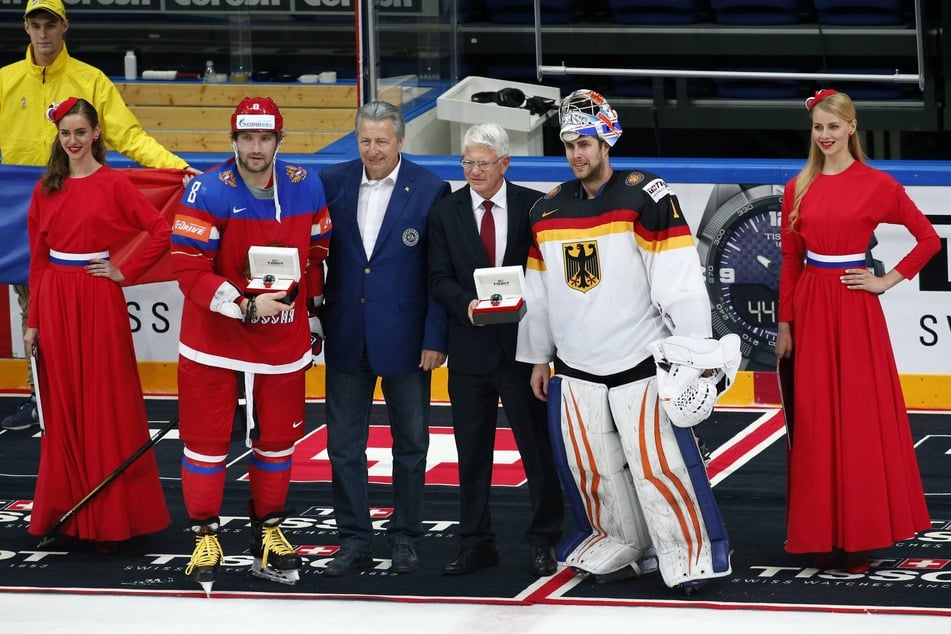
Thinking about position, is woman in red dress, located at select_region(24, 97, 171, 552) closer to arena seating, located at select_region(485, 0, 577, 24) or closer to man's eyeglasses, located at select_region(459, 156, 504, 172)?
man's eyeglasses, located at select_region(459, 156, 504, 172)

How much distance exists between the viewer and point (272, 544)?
20.6 feet

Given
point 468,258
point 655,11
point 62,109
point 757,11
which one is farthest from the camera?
point 655,11

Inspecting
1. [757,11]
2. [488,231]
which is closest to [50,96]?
[488,231]

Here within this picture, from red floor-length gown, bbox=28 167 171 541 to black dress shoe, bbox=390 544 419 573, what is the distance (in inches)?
40.3

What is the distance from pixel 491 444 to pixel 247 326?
1.00 meters

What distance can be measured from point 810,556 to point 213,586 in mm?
2192

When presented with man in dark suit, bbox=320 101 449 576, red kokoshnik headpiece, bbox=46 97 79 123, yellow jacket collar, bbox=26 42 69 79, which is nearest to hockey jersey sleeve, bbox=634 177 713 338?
man in dark suit, bbox=320 101 449 576

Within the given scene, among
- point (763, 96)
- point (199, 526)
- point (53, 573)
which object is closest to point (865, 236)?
point (199, 526)

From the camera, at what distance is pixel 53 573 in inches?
254

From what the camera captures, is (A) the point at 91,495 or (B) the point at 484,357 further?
(A) the point at 91,495

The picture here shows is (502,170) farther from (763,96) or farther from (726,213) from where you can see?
(763,96)

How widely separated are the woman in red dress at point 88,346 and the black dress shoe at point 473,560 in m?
1.24

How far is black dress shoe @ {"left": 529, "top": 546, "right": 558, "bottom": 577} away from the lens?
6.29 meters

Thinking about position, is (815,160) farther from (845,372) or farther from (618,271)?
(618,271)
